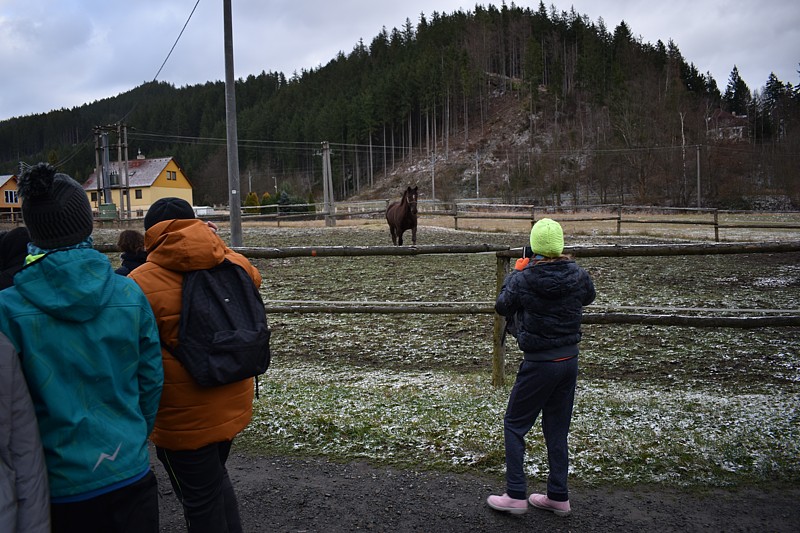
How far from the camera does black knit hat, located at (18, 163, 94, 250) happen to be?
1.96 metres

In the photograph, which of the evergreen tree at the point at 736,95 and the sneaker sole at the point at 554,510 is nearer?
the sneaker sole at the point at 554,510

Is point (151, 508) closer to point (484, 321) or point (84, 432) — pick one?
point (84, 432)

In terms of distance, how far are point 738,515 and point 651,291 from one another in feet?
24.8

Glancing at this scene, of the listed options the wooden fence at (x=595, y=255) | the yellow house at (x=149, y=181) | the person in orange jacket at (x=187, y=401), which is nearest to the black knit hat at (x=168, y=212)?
the person in orange jacket at (x=187, y=401)

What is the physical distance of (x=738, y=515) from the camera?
3268mm

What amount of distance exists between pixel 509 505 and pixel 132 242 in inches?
132

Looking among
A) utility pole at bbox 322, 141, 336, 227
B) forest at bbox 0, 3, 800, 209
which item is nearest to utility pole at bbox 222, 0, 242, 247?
utility pole at bbox 322, 141, 336, 227

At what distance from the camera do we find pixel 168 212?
2.52 meters

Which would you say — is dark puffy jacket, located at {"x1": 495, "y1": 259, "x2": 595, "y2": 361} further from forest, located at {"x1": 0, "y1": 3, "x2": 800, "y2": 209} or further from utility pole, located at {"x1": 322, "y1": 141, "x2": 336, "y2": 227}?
forest, located at {"x1": 0, "y1": 3, "x2": 800, "y2": 209}

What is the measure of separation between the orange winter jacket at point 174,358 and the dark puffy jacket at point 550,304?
66.4 inches

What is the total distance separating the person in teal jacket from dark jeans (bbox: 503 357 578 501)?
198 cm

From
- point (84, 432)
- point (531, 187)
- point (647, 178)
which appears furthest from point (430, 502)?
point (531, 187)

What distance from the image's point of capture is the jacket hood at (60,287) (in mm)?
1864

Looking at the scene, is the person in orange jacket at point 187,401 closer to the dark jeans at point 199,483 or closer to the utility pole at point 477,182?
the dark jeans at point 199,483
